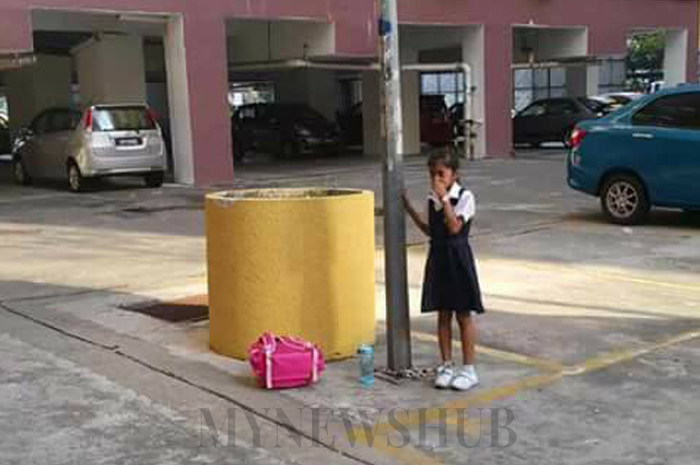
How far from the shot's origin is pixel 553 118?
25734 millimetres

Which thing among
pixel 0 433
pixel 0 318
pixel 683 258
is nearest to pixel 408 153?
pixel 683 258

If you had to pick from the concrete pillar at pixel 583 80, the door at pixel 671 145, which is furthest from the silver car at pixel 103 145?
the concrete pillar at pixel 583 80

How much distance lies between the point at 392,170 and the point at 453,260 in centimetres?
62

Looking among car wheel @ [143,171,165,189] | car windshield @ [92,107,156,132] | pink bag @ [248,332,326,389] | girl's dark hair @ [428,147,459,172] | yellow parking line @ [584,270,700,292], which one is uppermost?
car windshield @ [92,107,156,132]

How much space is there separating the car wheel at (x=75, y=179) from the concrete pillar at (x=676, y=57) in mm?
18027

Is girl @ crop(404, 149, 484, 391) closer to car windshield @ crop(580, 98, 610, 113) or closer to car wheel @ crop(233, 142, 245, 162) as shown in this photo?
car windshield @ crop(580, 98, 610, 113)

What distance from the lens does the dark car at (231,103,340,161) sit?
83.5 ft

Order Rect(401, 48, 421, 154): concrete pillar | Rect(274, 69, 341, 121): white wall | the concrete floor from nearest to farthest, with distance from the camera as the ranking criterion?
the concrete floor
Rect(401, 48, 421, 154): concrete pillar
Rect(274, 69, 341, 121): white wall

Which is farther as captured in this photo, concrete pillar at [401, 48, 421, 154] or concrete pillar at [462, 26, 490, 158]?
concrete pillar at [401, 48, 421, 154]

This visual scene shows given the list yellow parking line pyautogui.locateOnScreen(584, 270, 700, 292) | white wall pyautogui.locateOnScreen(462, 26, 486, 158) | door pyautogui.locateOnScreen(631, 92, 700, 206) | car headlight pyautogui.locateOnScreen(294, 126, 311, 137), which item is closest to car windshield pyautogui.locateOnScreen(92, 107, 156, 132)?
car headlight pyautogui.locateOnScreen(294, 126, 311, 137)

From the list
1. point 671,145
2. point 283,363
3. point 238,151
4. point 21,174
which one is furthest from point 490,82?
point 283,363

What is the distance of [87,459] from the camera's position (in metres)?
4.36

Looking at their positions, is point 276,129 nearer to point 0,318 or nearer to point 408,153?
point 408,153

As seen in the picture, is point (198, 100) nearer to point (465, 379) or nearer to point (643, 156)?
point (643, 156)
